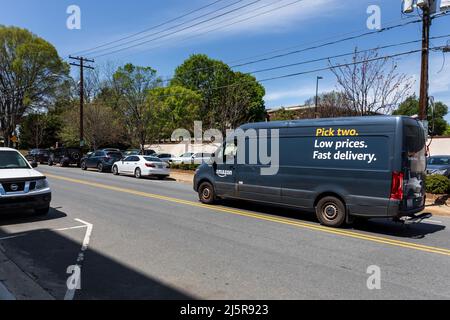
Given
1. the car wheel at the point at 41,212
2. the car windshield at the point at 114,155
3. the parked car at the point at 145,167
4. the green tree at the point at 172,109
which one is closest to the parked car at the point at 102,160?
the car windshield at the point at 114,155

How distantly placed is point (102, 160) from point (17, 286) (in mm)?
23924

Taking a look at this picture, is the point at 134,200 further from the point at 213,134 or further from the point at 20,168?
the point at 213,134

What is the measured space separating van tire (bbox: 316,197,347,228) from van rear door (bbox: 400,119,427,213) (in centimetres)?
127

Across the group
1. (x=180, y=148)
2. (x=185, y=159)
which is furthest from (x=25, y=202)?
(x=180, y=148)

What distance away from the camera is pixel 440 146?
2884 cm

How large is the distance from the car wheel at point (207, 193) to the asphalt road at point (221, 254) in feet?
4.22

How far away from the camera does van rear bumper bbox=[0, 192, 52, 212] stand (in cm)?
831

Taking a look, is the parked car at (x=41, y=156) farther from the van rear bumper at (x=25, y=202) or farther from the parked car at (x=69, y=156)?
the van rear bumper at (x=25, y=202)

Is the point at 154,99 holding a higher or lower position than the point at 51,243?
higher

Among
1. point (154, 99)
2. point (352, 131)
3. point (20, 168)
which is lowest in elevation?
point (20, 168)

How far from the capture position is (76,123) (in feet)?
142

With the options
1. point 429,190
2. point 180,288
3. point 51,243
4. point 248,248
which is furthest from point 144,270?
point 429,190

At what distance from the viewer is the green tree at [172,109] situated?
1448 inches

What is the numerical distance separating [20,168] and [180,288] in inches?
261
